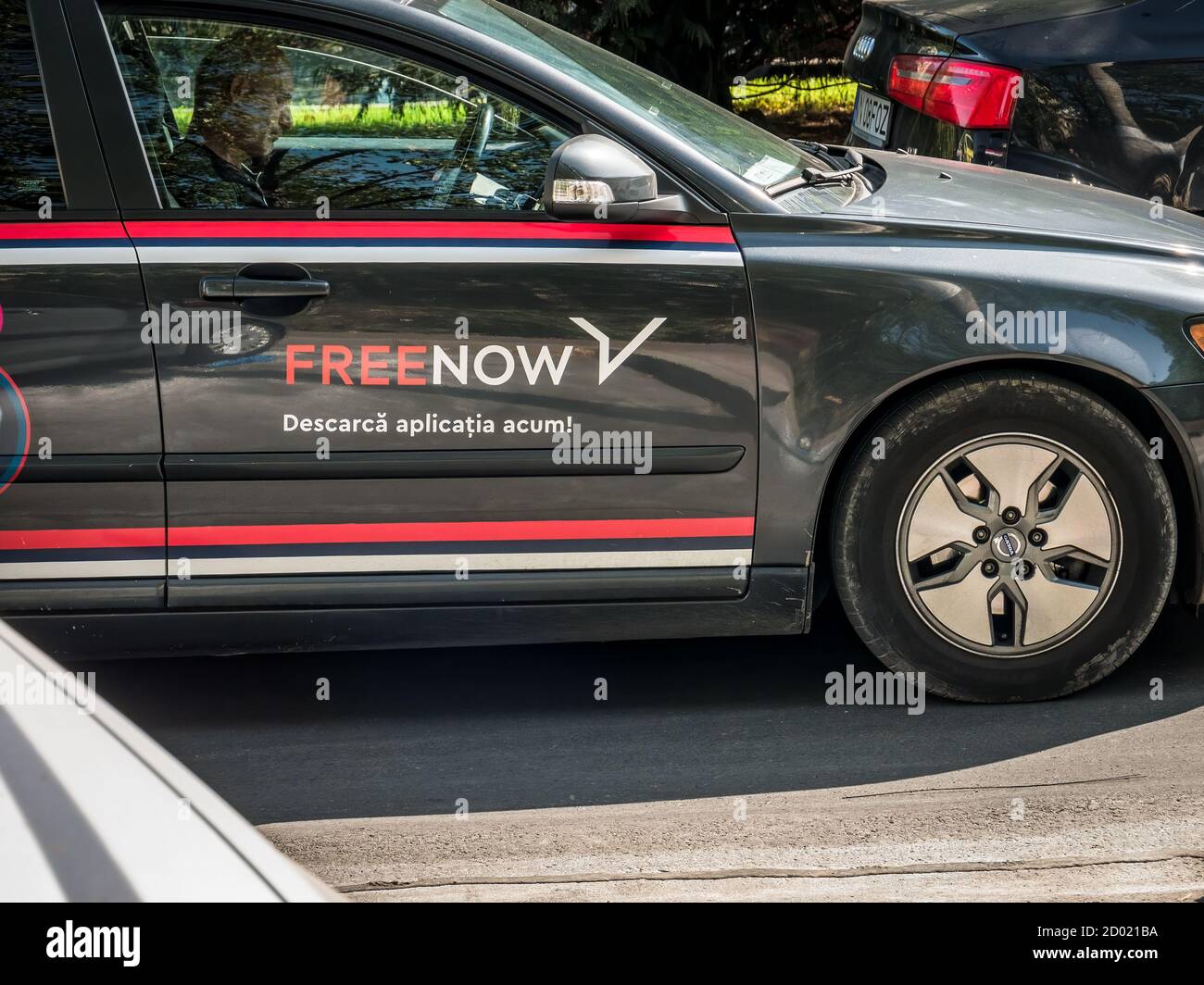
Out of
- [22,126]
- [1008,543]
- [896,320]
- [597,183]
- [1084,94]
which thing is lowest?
[1008,543]

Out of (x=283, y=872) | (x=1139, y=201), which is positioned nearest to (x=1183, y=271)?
(x=1139, y=201)

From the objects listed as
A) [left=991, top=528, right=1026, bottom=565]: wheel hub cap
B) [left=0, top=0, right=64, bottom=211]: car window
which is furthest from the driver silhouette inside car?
[left=991, top=528, right=1026, bottom=565]: wheel hub cap

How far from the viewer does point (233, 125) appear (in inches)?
128

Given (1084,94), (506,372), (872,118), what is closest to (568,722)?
(506,372)

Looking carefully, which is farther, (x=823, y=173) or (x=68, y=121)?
(x=823, y=173)

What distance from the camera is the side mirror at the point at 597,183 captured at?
9.78 ft

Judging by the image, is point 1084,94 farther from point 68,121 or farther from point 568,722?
point 68,121

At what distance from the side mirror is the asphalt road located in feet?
3.90

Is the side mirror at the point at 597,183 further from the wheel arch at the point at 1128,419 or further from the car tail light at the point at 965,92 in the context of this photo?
the car tail light at the point at 965,92

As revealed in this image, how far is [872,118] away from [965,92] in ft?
2.67

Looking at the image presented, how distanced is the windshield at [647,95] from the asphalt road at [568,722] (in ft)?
4.10

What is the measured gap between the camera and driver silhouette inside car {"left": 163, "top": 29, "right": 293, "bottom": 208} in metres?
3.12
